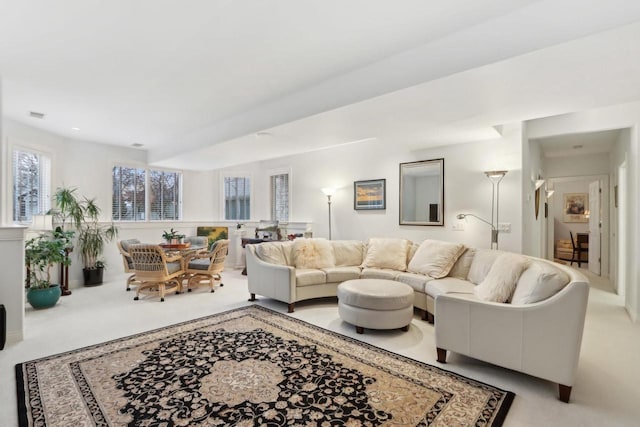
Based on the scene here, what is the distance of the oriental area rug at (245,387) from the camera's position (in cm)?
196

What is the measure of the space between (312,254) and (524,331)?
295 cm

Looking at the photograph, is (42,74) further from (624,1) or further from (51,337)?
(624,1)

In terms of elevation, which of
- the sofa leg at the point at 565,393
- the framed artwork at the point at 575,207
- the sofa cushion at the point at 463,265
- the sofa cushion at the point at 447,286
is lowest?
the sofa leg at the point at 565,393

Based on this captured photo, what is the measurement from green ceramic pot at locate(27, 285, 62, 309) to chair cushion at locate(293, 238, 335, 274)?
333 centimetres

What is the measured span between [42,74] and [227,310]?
3.26 metres

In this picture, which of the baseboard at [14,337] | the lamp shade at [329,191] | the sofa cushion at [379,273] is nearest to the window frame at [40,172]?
the baseboard at [14,337]

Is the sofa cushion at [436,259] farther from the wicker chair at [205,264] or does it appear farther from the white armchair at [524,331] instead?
the wicker chair at [205,264]

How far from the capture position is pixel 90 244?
18.5 feet

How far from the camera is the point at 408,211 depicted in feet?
17.3

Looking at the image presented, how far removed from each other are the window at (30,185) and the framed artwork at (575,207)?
1275 centimetres

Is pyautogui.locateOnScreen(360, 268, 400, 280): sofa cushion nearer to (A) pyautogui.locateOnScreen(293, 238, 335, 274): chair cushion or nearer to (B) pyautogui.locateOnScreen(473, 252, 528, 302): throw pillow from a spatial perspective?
(A) pyautogui.locateOnScreen(293, 238, 335, 274): chair cushion

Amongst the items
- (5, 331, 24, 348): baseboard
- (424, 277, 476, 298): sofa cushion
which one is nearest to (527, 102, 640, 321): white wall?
(424, 277, 476, 298): sofa cushion

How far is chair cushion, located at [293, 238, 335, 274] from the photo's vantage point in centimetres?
470

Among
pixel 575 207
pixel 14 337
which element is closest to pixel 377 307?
pixel 14 337
